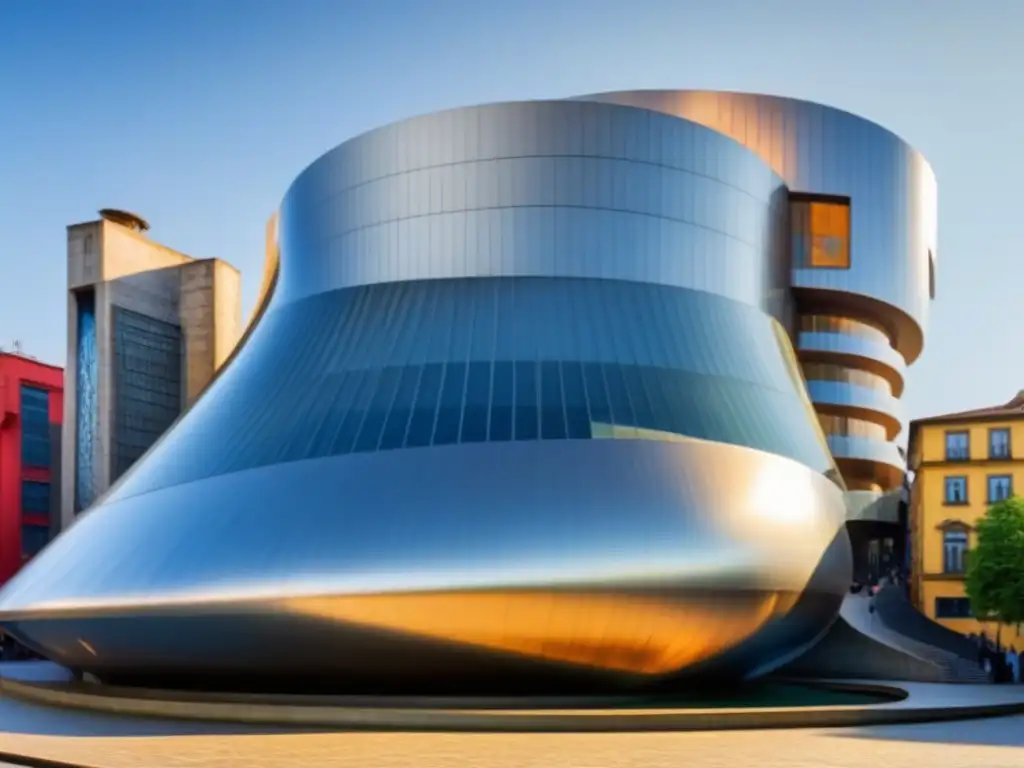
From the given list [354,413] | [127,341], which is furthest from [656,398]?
[127,341]

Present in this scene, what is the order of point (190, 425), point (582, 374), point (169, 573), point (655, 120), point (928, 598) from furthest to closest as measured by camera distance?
point (928, 598) < point (655, 120) < point (190, 425) < point (582, 374) < point (169, 573)

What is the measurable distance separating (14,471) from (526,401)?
39.6m

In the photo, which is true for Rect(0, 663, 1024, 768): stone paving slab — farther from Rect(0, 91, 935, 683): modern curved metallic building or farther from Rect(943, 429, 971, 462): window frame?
Rect(943, 429, 971, 462): window frame

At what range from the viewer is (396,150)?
32.2 m

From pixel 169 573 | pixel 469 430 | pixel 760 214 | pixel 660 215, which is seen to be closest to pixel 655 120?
pixel 660 215

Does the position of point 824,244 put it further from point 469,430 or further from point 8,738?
point 8,738

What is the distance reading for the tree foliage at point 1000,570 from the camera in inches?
1625

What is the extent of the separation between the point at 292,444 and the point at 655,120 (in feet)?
41.5

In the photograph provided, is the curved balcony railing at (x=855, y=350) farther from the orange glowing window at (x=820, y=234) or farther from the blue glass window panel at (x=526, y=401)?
the blue glass window panel at (x=526, y=401)

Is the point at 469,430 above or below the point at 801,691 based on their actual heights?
above

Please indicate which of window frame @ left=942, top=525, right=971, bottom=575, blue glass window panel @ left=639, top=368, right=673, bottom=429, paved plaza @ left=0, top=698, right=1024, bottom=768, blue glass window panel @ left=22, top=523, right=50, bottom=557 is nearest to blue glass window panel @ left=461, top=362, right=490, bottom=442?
blue glass window panel @ left=639, top=368, right=673, bottom=429

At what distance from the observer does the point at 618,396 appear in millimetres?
26625

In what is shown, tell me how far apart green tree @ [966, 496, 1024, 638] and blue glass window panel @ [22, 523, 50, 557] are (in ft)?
133

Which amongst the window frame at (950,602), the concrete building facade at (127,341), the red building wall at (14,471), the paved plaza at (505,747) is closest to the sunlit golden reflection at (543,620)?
the paved plaza at (505,747)
